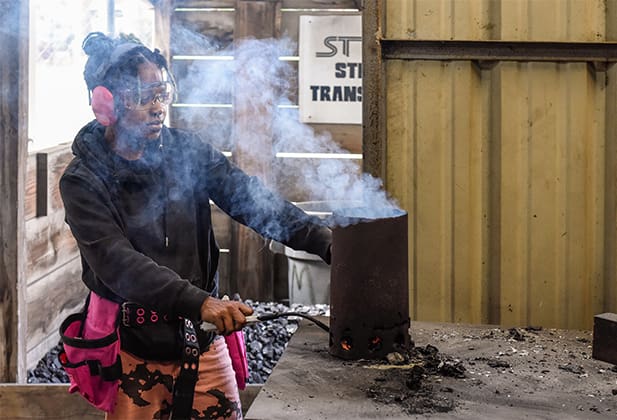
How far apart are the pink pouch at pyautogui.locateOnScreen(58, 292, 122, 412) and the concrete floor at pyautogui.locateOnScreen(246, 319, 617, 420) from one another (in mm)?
617

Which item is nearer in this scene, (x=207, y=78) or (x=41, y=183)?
(x=41, y=183)

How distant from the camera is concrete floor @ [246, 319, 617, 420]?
296cm

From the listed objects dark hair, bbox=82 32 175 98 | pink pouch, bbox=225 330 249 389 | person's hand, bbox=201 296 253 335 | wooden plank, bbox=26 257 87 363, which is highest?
dark hair, bbox=82 32 175 98

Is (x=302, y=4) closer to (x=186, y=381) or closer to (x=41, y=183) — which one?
(x=41, y=183)

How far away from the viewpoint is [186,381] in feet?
11.5

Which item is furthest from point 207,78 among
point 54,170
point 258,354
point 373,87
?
point 373,87

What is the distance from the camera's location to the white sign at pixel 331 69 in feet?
27.8

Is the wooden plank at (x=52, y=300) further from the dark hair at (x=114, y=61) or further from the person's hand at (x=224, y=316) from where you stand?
the person's hand at (x=224, y=316)

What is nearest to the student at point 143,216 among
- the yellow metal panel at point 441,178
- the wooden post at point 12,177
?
the yellow metal panel at point 441,178

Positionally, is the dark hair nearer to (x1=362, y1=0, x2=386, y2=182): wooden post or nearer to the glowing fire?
(x1=362, y1=0, x2=386, y2=182): wooden post

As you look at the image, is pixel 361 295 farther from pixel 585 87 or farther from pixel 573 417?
pixel 585 87

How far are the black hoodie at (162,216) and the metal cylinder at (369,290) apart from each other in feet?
1.00

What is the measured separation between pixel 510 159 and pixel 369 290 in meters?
1.28

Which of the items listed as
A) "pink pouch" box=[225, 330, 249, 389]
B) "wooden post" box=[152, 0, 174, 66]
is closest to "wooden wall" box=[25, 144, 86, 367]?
"wooden post" box=[152, 0, 174, 66]
